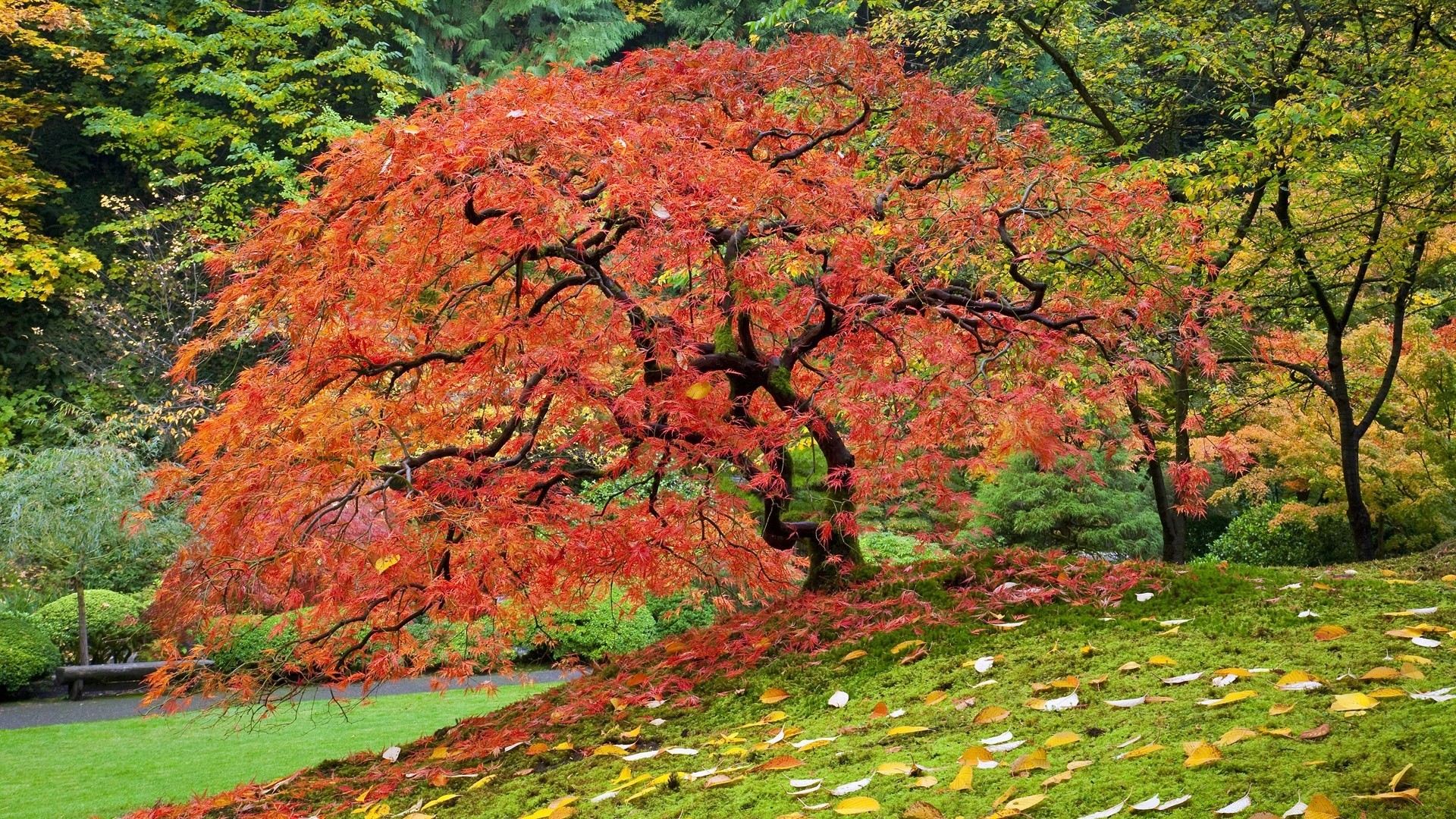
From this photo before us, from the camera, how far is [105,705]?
909cm

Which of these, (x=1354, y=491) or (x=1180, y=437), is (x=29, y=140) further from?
(x=1354, y=491)

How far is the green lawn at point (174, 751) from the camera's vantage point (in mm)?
5805

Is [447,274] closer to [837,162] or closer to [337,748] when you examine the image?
[837,162]

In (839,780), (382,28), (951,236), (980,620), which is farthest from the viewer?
(382,28)

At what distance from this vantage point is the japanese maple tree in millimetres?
3871

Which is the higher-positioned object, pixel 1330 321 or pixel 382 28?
pixel 382 28

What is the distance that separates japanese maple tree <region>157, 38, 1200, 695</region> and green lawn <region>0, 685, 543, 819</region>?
5.06ft

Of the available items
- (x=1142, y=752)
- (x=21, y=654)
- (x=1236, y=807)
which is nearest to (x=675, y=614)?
(x=21, y=654)

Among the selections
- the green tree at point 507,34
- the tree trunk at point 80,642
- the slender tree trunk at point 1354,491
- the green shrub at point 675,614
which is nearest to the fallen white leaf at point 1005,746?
the slender tree trunk at point 1354,491

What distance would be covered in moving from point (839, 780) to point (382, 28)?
17.0 m

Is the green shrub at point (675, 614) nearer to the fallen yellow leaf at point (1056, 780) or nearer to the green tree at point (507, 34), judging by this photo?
the fallen yellow leaf at point (1056, 780)

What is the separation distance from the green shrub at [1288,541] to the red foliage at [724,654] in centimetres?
694

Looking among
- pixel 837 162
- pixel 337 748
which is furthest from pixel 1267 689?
pixel 337 748

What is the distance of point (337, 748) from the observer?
680 cm
